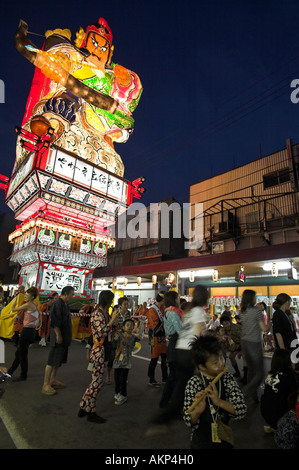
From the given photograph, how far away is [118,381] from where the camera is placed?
4.43 m

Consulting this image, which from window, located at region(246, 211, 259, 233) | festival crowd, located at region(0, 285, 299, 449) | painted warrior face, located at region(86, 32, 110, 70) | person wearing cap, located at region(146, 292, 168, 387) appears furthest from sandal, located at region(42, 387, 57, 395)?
window, located at region(246, 211, 259, 233)

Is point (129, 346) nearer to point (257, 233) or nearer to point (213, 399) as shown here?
point (213, 399)

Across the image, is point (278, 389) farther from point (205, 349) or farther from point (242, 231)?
point (242, 231)

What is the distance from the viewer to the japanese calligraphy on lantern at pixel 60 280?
10788 mm

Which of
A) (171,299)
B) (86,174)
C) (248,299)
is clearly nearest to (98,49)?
(86,174)

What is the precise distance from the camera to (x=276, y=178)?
17.0 metres

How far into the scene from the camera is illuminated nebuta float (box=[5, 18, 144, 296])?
385 inches

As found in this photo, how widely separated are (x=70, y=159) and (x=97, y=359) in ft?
28.9

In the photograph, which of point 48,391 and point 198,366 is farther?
point 48,391

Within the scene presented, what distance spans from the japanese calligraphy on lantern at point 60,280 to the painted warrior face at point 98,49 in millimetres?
10390

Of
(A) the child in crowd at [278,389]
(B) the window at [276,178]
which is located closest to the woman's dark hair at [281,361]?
(A) the child in crowd at [278,389]

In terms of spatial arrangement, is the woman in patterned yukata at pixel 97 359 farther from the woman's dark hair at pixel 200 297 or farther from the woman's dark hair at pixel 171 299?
the woman's dark hair at pixel 200 297
